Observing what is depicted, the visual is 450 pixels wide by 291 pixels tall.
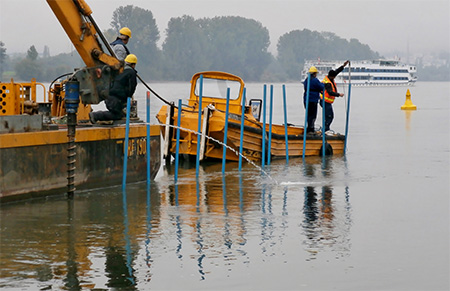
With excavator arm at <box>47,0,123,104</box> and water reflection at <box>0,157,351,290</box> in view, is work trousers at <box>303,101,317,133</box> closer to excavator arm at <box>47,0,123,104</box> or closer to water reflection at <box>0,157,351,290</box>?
water reflection at <box>0,157,351,290</box>

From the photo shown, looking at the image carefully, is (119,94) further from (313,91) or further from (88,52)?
(313,91)

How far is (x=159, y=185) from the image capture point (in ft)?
55.1

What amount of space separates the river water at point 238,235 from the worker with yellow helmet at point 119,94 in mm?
1333

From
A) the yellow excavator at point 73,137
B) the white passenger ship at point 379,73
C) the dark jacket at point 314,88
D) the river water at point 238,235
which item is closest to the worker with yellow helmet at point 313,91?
the dark jacket at point 314,88

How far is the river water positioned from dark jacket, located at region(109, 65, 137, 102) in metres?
1.74

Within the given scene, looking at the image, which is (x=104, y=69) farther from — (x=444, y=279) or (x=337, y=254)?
(x=444, y=279)

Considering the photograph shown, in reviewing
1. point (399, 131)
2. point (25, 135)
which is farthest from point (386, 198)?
point (399, 131)

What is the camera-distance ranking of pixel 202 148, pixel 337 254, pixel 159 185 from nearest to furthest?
pixel 337 254 → pixel 159 185 → pixel 202 148

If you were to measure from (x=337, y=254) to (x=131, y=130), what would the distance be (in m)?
6.39

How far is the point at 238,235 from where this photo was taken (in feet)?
38.5

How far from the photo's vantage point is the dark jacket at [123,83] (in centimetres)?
1559

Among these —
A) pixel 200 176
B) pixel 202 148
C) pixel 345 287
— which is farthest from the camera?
pixel 202 148

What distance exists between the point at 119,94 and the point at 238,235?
4.96 metres

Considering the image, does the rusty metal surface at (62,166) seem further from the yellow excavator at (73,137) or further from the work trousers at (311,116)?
the work trousers at (311,116)
